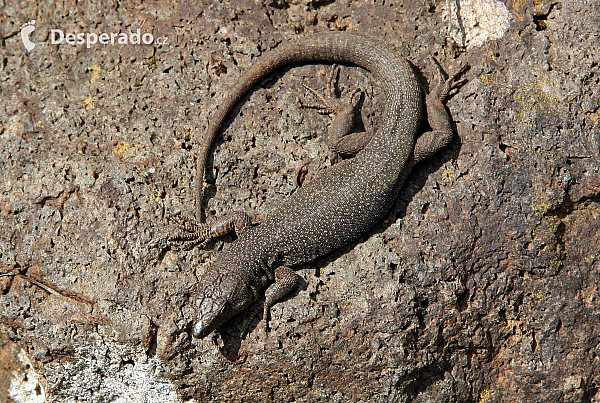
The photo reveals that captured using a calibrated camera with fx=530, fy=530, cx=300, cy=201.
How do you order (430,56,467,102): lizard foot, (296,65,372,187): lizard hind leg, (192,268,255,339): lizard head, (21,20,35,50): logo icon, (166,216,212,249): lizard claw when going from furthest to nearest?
(21,20,35,50): logo icon, (430,56,467,102): lizard foot, (296,65,372,187): lizard hind leg, (166,216,212,249): lizard claw, (192,268,255,339): lizard head

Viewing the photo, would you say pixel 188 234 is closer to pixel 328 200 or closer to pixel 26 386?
pixel 328 200

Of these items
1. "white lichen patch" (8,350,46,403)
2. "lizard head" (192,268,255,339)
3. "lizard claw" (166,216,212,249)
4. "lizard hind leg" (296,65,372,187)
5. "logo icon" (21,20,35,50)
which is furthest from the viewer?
"logo icon" (21,20,35,50)

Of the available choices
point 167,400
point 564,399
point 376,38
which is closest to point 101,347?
point 167,400

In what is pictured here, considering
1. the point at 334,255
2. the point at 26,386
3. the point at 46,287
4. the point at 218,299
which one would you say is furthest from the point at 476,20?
the point at 26,386

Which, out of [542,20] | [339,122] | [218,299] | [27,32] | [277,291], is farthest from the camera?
[27,32]

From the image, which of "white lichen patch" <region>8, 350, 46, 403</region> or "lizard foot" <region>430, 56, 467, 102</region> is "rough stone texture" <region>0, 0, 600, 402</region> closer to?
"lizard foot" <region>430, 56, 467, 102</region>

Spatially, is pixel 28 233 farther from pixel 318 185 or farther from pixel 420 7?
pixel 420 7

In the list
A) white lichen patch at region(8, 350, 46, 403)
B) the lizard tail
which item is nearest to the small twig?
white lichen patch at region(8, 350, 46, 403)
